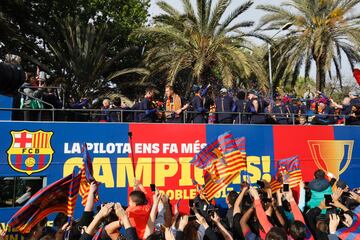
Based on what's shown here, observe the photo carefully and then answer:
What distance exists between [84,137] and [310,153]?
16.2 ft

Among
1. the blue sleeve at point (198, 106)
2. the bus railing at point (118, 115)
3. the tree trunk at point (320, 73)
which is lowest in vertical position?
the bus railing at point (118, 115)

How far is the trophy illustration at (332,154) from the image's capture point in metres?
9.39

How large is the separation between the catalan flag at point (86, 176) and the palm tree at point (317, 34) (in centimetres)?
1166

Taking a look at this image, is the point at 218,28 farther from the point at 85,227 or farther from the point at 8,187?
the point at 85,227

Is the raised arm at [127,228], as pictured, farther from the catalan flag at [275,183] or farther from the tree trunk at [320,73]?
the tree trunk at [320,73]

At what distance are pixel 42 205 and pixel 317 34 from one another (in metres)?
13.9

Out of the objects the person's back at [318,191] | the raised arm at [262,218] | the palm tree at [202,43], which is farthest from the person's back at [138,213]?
the palm tree at [202,43]

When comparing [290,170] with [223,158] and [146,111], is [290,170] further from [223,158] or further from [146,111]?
[146,111]

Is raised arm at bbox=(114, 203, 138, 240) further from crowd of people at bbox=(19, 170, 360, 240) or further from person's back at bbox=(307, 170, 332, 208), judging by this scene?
person's back at bbox=(307, 170, 332, 208)

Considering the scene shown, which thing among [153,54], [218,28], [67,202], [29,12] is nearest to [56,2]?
[29,12]

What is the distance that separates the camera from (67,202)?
4.95 m

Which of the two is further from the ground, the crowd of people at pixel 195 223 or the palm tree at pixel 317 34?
the palm tree at pixel 317 34

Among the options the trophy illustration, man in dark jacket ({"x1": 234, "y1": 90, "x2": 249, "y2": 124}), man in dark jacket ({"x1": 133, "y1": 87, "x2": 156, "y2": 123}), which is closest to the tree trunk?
the trophy illustration

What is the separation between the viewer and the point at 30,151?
7383 millimetres
